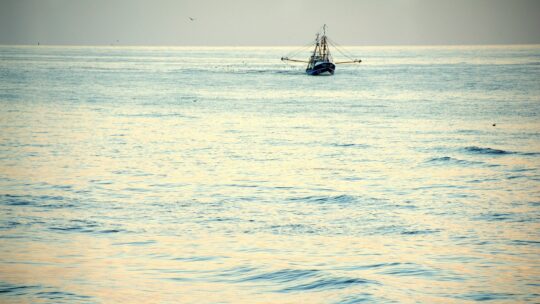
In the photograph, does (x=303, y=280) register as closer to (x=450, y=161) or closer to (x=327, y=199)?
(x=327, y=199)

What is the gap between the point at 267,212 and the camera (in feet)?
88.2

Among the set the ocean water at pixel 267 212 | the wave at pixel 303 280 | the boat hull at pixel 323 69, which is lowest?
the wave at pixel 303 280

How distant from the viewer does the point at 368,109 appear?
78.8 metres

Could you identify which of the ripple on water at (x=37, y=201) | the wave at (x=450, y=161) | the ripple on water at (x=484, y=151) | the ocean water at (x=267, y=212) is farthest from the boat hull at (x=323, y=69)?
the ripple on water at (x=37, y=201)

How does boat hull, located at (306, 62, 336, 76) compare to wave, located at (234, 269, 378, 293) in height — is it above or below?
above

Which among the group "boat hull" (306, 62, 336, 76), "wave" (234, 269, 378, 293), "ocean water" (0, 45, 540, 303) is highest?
"boat hull" (306, 62, 336, 76)

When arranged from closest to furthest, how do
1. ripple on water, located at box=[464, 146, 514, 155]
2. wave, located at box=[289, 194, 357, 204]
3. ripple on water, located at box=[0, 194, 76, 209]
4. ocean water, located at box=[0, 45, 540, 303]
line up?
ocean water, located at box=[0, 45, 540, 303], ripple on water, located at box=[0, 194, 76, 209], wave, located at box=[289, 194, 357, 204], ripple on water, located at box=[464, 146, 514, 155]

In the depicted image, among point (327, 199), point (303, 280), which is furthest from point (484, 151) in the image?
point (303, 280)

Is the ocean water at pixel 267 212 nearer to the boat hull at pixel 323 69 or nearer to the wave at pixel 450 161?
the wave at pixel 450 161

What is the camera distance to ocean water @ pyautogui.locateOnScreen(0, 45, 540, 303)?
18766mm

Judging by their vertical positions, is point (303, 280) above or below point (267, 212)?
below

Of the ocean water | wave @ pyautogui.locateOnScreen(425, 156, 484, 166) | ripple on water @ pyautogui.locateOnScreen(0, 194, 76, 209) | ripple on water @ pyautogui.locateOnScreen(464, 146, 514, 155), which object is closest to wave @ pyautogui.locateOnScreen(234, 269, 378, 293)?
the ocean water

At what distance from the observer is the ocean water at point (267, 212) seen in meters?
18.8

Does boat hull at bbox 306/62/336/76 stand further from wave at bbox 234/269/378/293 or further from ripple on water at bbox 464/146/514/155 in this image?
wave at bbox 234/269/378/293
